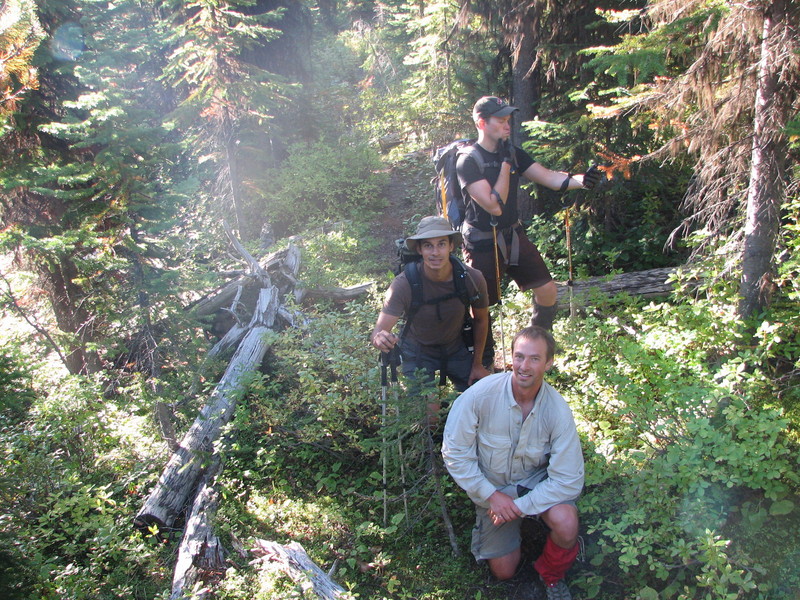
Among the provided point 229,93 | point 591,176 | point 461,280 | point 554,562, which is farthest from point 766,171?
point 229,93

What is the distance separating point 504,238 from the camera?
5426 mm

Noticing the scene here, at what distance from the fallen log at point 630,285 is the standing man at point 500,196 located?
4.19 ft

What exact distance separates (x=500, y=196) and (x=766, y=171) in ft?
7.05

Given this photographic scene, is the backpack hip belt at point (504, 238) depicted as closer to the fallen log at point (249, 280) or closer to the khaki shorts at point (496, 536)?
the khaki shorts at point (496, 536)

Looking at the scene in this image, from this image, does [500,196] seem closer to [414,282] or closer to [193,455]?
[414,282]

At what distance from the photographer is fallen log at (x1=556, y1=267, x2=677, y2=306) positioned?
22.0 ft

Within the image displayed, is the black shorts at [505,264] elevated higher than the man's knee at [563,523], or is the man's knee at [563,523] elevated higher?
the black shorts at [505,264]

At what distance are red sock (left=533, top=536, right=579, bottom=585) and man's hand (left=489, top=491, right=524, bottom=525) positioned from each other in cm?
34

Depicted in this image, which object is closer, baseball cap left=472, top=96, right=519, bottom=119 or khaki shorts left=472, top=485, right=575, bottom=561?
khaki shorts left=472, top=485, right=575, bottom=561

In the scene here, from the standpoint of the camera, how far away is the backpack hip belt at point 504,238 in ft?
17.8

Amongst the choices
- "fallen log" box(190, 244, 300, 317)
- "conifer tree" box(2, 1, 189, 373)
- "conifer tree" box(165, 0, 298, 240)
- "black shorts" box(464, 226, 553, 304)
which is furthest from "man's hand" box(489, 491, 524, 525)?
"conifer tree" box(165, 0, 298, 240)

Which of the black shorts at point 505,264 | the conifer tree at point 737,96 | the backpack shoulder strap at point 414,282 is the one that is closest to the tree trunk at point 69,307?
the backpack shoulder strap at point 414,282

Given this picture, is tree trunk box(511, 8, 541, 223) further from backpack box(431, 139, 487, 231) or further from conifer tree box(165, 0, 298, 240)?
conifer tree box(165, 0, 298, 240)

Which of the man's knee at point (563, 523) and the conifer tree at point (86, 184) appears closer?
the man's knee at point (563, 523)
